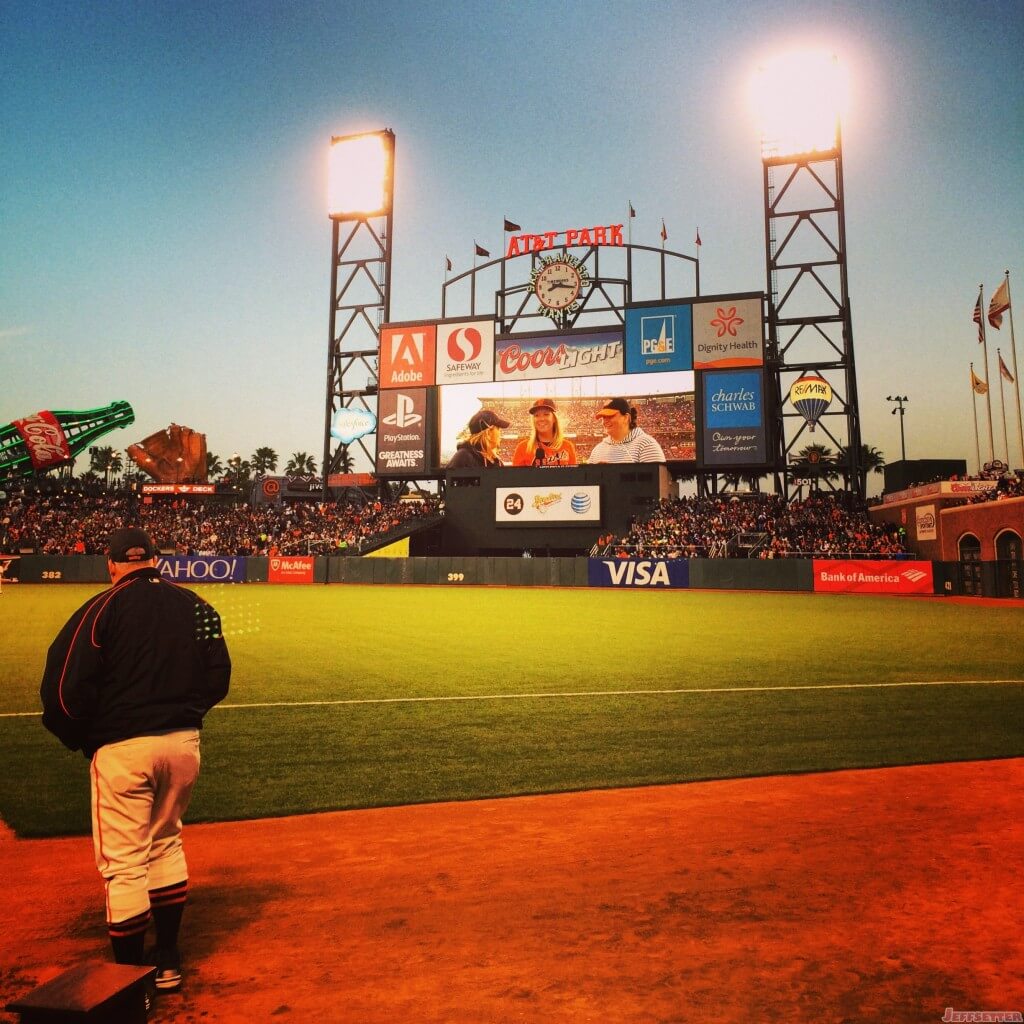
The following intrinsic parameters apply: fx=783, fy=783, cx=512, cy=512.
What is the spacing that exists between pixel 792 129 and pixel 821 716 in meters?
45.7

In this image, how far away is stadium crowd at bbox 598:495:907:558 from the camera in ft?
→ 118

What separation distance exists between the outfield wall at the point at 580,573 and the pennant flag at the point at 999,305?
11.7 metres

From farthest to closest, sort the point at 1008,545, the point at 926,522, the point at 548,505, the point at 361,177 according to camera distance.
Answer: the point at 361,177
the point at 548,505
the point at 926,522
the point at 1008,545

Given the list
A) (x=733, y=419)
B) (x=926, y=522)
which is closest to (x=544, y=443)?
(x=733, y=419)

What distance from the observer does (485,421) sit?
45031mm

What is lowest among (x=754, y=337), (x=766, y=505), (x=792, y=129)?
(x=766, y=505)

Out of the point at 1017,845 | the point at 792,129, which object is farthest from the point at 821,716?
the point at 792,129

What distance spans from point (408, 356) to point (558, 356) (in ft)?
31.2

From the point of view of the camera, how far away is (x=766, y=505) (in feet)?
138

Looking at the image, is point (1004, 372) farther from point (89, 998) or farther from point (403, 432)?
point (89, 998)

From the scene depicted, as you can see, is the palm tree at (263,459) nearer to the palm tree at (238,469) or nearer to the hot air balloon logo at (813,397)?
the palm tree at (238,469)

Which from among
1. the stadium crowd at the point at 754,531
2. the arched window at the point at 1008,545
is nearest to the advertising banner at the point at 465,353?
the stadium crowd at the point at 754,531

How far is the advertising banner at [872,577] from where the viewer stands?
2966 cm

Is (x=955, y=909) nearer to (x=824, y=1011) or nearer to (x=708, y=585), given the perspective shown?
(x=824, y=1011)
